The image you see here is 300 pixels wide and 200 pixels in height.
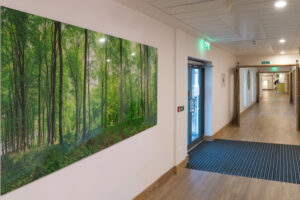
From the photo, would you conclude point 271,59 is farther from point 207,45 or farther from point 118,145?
point 118,145

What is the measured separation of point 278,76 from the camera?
3080cm

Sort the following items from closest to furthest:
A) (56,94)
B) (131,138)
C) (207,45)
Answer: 1. (56,94)
2. (131,138)
3. (207,45)

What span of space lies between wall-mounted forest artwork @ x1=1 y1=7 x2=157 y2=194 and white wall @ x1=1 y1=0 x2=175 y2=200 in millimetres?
93

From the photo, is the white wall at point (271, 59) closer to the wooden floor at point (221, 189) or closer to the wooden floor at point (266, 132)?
the wooden floor at point (266, 132)

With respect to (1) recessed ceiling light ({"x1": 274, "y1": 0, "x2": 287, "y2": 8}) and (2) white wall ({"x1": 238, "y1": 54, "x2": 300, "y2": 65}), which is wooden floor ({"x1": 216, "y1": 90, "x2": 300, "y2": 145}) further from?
(1) recessed ceiling light ({"x1": 274, "y1": 0, "x2": 287, "y2": 8})

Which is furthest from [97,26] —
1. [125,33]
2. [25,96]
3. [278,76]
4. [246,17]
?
[278,76]

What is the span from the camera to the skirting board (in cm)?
352

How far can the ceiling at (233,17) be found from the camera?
323cm

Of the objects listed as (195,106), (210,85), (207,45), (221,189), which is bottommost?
(221,189)

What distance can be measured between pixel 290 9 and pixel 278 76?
99.9 ft

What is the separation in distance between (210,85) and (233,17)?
302cm

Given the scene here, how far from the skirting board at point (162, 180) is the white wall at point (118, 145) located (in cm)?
7

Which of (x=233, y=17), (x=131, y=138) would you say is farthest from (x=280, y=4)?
(x=131, y=138)

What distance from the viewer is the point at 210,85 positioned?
6875 millimetres
